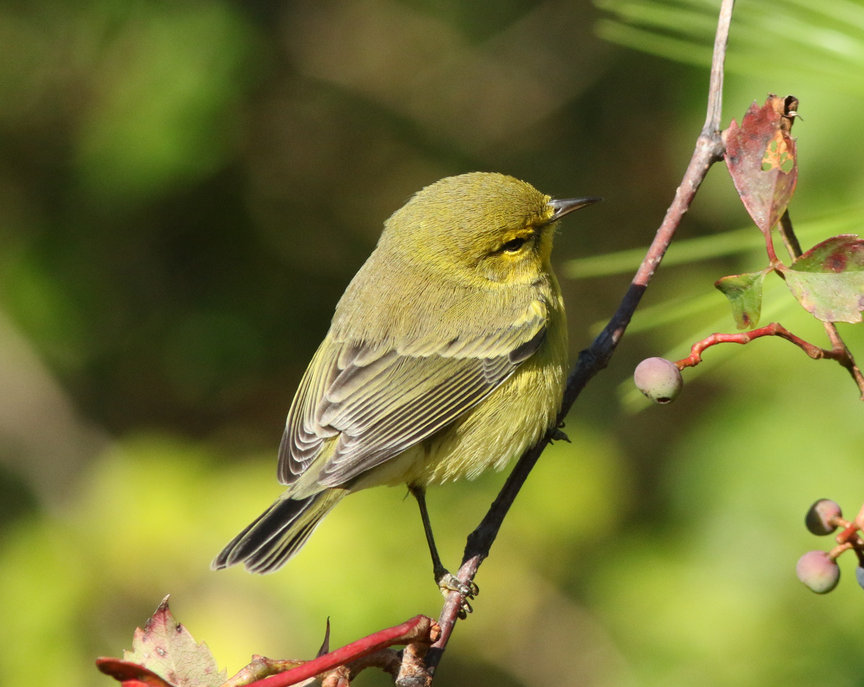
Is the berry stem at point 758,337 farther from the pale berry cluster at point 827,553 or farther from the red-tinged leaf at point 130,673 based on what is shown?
the red-tinged leaf at point 130,673

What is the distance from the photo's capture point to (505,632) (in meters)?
4.31

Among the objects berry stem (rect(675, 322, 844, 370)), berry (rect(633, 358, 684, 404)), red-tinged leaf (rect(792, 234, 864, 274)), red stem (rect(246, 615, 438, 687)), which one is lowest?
red stem (rect(246, 615, 438, 687))

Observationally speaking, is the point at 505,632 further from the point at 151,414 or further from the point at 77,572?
the point at 151,414

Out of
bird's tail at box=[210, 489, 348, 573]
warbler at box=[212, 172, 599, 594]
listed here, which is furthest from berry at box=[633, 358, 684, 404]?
bird's tail at box=[210, 489, 348, 573]

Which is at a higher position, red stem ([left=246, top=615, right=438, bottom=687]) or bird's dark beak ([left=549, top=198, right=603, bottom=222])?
bird's dark beak ([left=549, top=198, right=603, bottom=222])

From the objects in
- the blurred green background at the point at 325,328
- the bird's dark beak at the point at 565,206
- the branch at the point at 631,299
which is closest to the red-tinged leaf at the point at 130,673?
the branch at the point at 631,299

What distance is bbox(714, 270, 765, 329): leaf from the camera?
1.38 metres

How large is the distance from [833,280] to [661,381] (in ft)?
1.01

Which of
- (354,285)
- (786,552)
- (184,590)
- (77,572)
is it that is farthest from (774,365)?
(77,572)

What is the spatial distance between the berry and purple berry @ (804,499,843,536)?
31 centimetres

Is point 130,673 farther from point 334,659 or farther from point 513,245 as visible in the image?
point 513,245

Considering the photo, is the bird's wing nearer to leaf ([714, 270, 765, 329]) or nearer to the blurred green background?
the blurred green background

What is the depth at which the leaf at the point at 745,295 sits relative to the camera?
1375 millimetres

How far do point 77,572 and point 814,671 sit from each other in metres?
2.83
